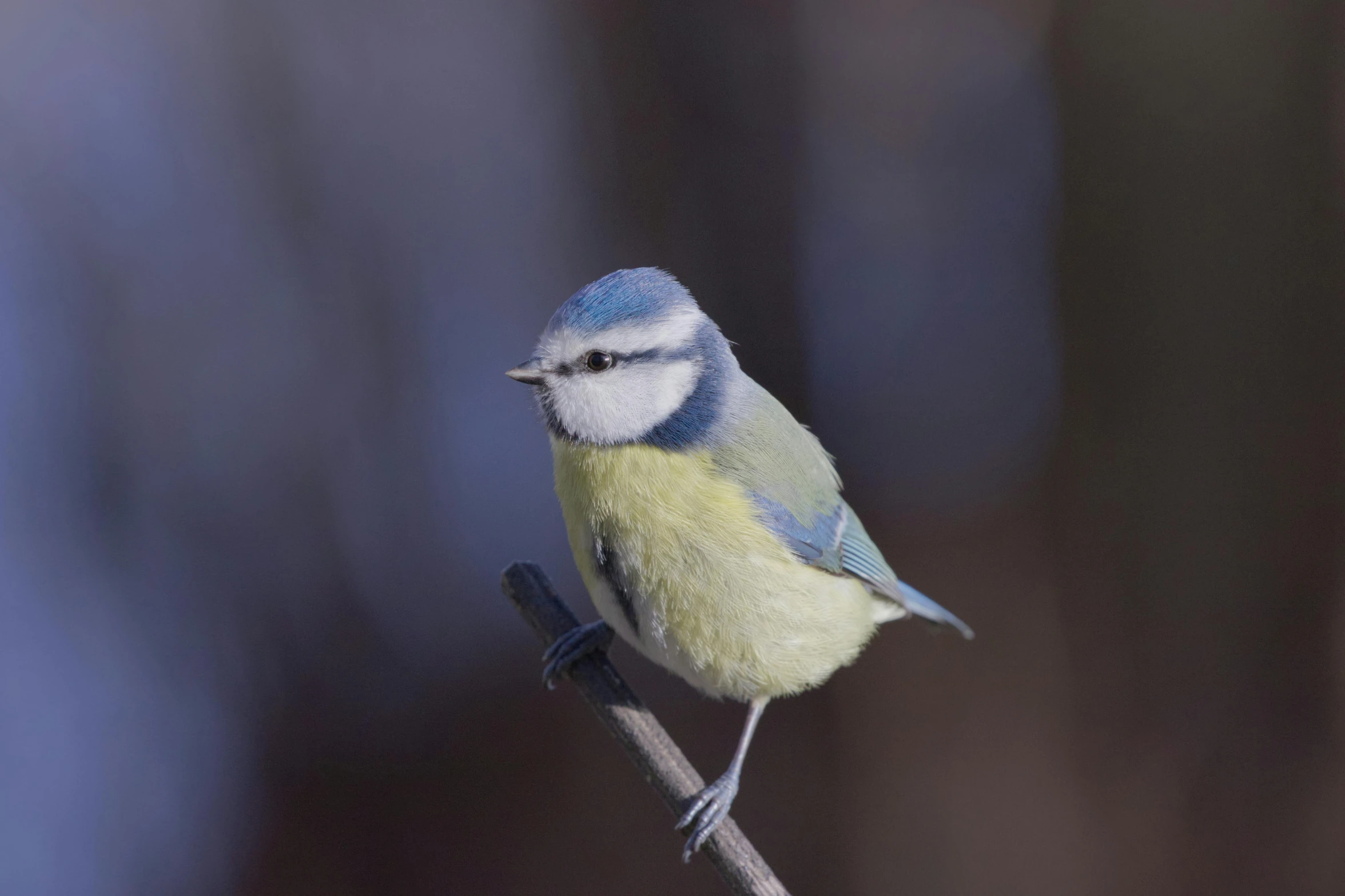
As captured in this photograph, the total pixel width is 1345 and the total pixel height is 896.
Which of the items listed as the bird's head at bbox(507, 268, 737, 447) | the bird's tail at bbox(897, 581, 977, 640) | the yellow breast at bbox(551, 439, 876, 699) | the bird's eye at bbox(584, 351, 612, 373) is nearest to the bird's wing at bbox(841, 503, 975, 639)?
the bird's tail at bbox(897, 581, 977, 640)

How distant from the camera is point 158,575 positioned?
1.79m

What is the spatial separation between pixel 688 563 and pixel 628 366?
0.21m

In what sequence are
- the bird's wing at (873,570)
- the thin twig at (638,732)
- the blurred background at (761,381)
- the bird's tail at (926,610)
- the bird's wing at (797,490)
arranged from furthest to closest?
the blurred background at (761,381) < the bird's tail at (926,610) < the bird's wing at (873,570) < the bird's wing at (797,490) < the thin twig at (638,732)

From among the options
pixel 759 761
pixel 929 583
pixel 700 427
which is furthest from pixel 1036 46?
pixel 759 761

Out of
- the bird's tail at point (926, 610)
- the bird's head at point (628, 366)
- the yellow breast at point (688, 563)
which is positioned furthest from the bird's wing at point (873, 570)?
the bird's head at point (628, 366)

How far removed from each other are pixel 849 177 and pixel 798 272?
9.2 inches

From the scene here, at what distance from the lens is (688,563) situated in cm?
94

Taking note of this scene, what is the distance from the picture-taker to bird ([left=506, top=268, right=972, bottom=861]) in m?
0.94

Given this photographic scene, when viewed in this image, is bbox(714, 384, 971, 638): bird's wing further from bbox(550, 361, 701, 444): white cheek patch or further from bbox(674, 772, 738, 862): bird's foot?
bbox(674, 772, 738, 862): bird's foot

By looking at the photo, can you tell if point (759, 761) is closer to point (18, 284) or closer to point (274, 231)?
point (274, 231)

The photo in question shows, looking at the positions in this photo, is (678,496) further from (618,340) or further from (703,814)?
(703,814)

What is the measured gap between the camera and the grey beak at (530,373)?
3.03 ft

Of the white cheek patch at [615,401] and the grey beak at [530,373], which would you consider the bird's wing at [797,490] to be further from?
the grey beak at [530,373]

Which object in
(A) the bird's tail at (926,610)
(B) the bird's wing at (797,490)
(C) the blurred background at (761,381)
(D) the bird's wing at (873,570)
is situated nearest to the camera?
(B) the bird's wing at (797,490)
